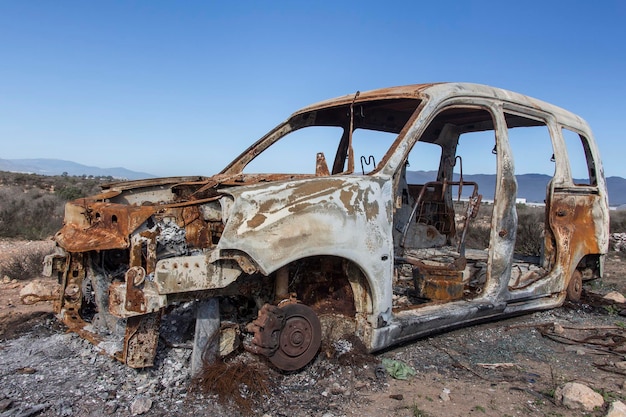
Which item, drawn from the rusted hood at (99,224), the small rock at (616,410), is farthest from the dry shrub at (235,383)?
the small rock at (616,410)

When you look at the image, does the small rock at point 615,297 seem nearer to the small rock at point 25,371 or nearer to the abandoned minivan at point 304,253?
the abandoned minivan at point 304,253

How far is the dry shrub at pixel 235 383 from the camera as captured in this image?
2852 mm

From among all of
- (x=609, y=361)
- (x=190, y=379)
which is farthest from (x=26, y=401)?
(x=609, y=361)

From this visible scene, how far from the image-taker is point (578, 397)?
2.94 m

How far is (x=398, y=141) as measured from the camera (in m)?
3.58

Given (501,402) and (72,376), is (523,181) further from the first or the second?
(72,376)

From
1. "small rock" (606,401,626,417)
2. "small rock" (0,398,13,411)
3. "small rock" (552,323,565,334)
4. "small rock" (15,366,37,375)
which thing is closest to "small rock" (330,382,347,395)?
"small rock" (606,401,626,417)

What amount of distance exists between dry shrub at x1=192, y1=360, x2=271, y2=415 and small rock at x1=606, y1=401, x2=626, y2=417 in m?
1.99

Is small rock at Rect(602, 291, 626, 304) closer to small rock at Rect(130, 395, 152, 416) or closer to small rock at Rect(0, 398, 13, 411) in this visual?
small rock at Rect(130, 395, 152, 416)

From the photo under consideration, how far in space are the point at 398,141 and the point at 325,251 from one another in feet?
3.66

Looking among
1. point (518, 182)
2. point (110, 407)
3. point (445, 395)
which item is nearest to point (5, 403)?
point (110, 407)

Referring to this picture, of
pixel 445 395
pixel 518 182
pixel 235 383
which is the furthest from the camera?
pixel 518 182

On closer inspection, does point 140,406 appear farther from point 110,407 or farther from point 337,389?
point 337,389

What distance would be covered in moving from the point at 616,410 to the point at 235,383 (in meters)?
2.22
